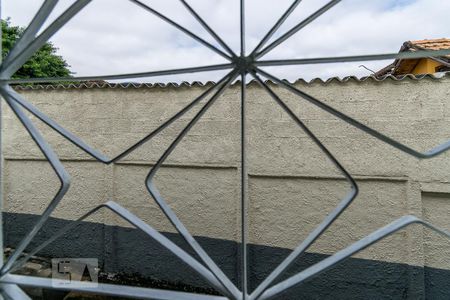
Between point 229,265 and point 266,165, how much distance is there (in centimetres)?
109

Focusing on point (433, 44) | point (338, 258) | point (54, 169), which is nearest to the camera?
point (338, 258)

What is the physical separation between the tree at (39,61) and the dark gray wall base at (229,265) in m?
3.19

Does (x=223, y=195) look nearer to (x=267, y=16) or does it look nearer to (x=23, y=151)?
(x=267, y=16)

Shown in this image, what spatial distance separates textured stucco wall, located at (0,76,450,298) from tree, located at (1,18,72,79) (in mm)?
2541

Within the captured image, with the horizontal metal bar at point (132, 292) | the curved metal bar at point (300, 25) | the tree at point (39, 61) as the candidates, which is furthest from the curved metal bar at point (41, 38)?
the tree at point (39, 61)

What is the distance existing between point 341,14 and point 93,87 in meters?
2.75

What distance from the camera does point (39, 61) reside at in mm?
6754

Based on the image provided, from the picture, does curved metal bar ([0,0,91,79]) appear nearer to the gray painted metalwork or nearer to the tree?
the gray painted metalwork

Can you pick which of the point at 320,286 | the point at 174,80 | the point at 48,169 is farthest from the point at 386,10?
the point at 48,169

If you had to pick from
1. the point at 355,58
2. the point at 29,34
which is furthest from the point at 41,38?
the point at 355,58

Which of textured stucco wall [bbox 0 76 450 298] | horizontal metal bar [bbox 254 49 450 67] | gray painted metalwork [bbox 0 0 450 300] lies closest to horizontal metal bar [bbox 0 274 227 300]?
gray painted metalwork [bbox 0 0 450 300]

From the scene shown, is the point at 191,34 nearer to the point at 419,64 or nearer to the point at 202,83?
the point at 202,83

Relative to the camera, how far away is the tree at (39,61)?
546 centimetres

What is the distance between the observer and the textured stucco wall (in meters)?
2.50
